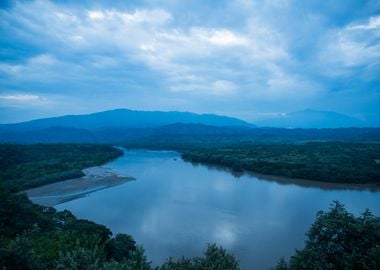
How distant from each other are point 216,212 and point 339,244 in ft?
41.7

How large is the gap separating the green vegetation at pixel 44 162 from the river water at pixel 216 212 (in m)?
8.10

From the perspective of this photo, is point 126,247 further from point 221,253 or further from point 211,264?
point 211,264

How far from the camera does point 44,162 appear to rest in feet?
131

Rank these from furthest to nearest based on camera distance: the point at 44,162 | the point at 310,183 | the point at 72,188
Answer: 1. the point at 44,162
2. the point at 310,183
3. the point at 72,188

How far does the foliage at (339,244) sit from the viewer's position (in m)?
7.47

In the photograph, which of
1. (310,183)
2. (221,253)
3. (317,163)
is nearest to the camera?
(221,253)

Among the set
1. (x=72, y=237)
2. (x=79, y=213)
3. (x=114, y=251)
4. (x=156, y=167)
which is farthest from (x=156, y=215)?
(x=156, y=167)

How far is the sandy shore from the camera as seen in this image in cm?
2481

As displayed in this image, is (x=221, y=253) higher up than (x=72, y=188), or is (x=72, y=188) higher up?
(x=221, y=253)

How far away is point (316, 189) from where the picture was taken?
2752 centimetres

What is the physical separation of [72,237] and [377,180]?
103ft

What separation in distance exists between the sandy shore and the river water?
1.54 m

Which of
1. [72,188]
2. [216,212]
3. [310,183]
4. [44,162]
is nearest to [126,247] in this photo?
[216,212]

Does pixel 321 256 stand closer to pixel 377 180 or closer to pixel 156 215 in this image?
pixel 156 215
